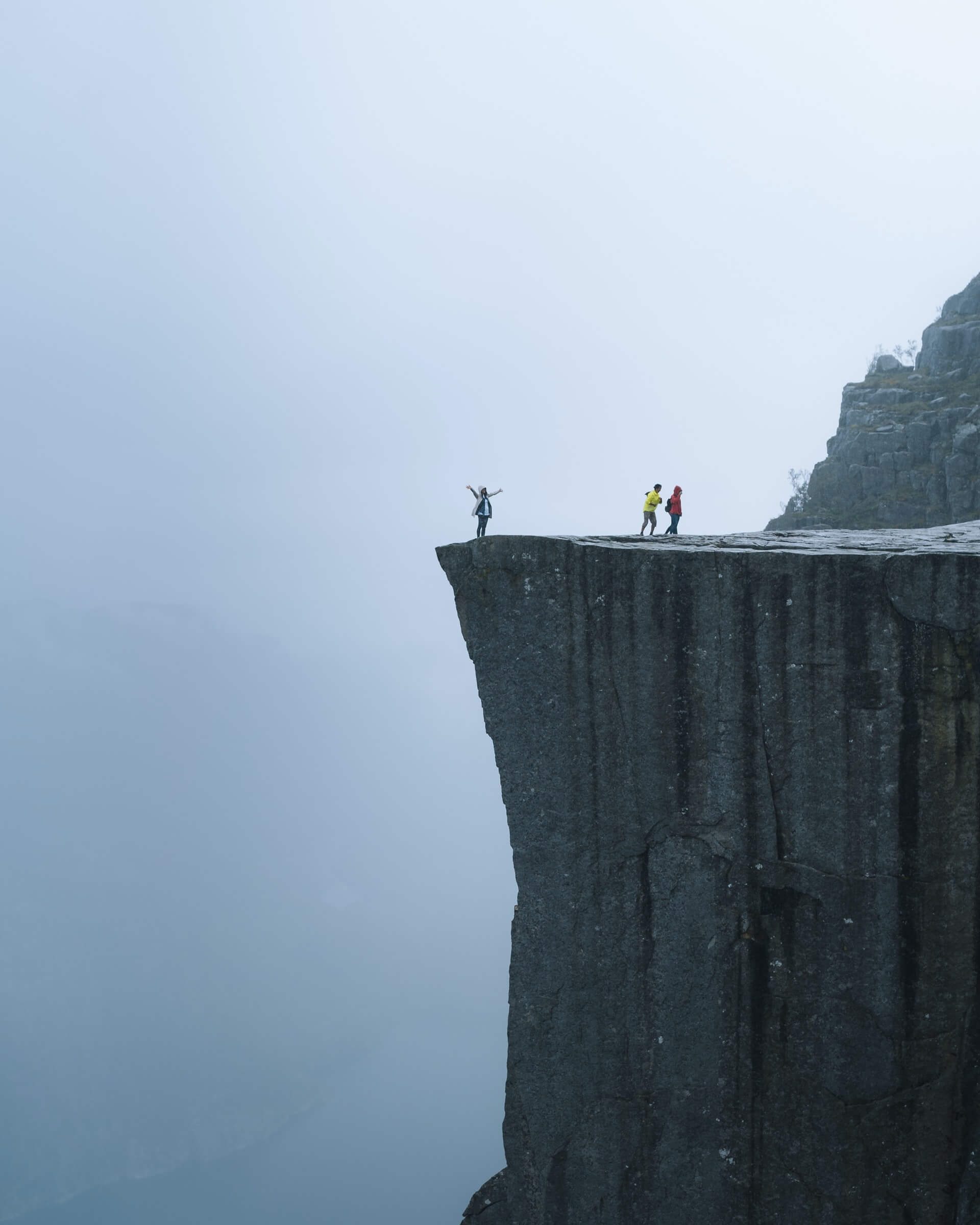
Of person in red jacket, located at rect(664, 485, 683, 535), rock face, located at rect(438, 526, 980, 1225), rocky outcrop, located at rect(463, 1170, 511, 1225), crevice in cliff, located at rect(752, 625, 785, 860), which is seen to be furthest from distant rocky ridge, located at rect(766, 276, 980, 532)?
rocky outcrop, located at rect(463, 1170, 511, 1225)

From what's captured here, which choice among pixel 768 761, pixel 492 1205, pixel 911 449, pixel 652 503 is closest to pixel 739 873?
pixel 768 761

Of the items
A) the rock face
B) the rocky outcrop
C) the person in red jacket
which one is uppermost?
the person in red jacket

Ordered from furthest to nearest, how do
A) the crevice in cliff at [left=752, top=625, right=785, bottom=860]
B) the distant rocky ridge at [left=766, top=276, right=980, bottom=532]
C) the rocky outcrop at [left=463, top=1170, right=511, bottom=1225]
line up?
the distant rocky ridge at [left=766, top=276, right=980, bottom=532] → the rocky outcrop at [left=463, top=1170, right=511, bottom=1225] → the crevice in cliff at [left=752, top=625, right=785, bottom=860]

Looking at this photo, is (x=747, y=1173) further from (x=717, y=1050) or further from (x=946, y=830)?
(x=946, y=830)

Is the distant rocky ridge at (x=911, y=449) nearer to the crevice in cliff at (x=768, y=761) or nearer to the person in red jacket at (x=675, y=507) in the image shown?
the person in red jacket at (x=675, y=507)

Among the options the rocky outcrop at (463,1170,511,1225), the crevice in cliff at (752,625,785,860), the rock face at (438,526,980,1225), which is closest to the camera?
the rock face at (438,526,980,1225)

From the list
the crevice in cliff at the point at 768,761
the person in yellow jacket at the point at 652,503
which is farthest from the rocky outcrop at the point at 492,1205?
the person in yellow jacket at the point at 652,503

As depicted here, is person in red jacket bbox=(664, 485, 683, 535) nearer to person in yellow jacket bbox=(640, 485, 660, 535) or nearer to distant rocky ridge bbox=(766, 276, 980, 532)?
person in yellow jacket bbox=(640, 485, 660, 535)

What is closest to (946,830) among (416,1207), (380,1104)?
(416,1207)
